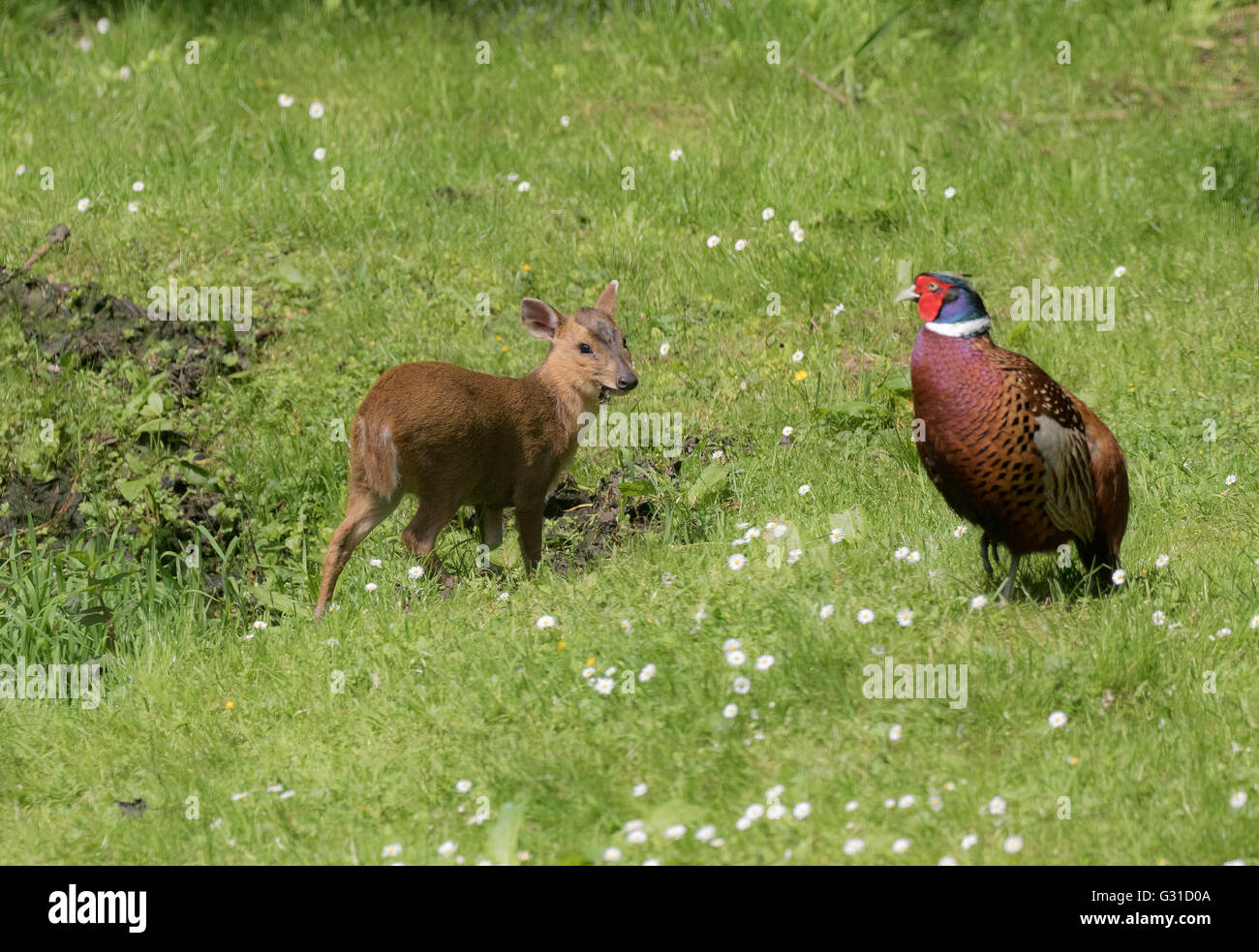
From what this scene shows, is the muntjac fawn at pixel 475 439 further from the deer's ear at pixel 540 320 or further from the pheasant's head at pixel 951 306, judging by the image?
the pheasant's head at pixel 951 306

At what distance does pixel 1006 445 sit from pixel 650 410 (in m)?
3.17

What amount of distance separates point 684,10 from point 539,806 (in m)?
8.85

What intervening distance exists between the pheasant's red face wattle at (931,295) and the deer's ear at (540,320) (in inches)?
90.4

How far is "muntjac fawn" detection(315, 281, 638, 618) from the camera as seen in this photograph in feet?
21.6

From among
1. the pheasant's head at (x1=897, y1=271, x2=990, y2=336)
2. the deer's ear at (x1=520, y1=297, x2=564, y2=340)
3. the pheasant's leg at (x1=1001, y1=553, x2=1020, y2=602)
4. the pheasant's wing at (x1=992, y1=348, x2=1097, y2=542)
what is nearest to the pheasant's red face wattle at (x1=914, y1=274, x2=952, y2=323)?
the pheasant's head at (x1=897, y1=271, x2=990, y2=336)

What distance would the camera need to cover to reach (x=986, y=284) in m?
9.10

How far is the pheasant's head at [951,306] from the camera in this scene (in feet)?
19.0

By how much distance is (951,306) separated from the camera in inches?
228

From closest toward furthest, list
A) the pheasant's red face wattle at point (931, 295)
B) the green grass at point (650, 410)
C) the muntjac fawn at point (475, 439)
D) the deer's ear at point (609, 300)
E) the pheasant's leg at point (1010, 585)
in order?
the green grass at point (650, 410) → the pheasant's leg at point (1010, 585) → the pheasant's red face wattle at point (931, 295) → the muntjac fawn at point (475, 439) → the deer's ear at point (609, 300)

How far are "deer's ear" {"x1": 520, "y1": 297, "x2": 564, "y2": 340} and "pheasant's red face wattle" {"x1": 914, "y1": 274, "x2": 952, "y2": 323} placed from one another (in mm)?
2297

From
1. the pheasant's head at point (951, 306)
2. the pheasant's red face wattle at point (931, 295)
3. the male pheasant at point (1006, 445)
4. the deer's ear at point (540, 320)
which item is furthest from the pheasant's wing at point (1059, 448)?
the deer's ear at point (540, 320)

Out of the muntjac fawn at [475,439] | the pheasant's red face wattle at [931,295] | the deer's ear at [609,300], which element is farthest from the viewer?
the deer's ear at [609,300]

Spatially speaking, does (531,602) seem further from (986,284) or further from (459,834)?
(986,284)

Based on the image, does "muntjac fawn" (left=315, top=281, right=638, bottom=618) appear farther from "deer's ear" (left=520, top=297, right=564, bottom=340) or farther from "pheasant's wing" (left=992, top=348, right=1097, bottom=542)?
"pheasant's wing" (left=992, top=348, right=1097, bottom=542)
